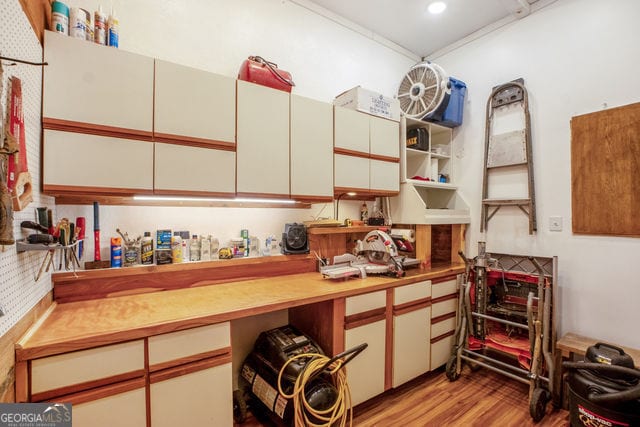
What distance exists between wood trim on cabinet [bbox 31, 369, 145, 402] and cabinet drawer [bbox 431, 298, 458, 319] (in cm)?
219

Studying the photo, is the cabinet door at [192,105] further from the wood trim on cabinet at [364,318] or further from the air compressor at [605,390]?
the air compressor at [605,390]

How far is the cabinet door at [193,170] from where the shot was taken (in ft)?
5.75

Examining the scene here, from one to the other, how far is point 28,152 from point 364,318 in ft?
6.74

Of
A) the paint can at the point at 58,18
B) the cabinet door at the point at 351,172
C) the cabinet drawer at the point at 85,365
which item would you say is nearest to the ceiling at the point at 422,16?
the cabinet door at the point at 351,172

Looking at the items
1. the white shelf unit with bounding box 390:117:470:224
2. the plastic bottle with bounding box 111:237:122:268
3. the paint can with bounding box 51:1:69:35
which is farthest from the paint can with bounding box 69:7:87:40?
the white shelf unit with bounding box 390:117:470:224

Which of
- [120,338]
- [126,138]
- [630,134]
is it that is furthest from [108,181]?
[630,134]

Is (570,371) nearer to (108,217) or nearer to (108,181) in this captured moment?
(108,181)

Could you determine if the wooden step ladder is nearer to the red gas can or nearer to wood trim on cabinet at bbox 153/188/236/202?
the red gas can

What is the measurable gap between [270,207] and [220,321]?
118cm

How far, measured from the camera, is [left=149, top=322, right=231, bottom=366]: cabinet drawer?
1.39 m

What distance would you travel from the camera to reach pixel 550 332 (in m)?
2.34

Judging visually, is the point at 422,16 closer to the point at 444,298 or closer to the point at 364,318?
the point at 444,298

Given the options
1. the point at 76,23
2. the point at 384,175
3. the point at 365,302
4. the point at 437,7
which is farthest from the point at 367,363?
the point at 437,7

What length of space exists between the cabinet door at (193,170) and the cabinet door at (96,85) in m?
0.19
